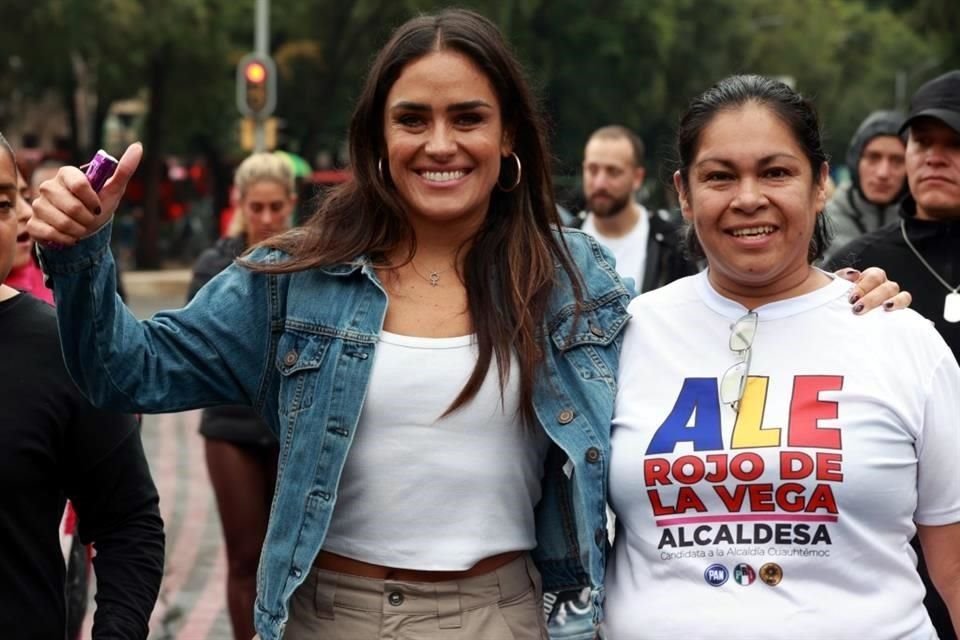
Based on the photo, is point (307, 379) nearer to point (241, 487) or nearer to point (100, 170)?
point (100, 170)

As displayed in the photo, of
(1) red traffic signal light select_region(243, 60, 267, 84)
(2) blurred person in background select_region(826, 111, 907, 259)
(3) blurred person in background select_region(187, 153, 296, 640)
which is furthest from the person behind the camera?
(1) red traffic signal light select_region(243, 60, 267, 84)

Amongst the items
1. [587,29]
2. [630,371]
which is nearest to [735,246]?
[630,371]

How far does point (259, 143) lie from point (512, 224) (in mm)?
18385

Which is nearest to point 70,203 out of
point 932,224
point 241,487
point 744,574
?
point 744,574

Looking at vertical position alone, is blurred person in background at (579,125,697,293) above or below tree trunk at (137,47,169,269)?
below

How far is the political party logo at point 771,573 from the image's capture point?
311 cm

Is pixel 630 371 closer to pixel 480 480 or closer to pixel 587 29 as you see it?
pixel 480 480

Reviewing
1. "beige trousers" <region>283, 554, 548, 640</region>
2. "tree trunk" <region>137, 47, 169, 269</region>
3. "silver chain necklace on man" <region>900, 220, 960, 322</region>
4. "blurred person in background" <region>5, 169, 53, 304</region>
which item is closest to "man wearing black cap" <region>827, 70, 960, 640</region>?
"silver chain necklace on man" <region>900, 220, 960, 322</region>

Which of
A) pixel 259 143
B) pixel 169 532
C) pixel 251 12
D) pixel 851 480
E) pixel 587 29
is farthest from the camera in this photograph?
pixel 587 29

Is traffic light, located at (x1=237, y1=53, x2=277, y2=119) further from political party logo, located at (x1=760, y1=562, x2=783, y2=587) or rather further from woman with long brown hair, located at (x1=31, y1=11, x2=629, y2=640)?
political party logo, located at (x1=760, y1=562, x2=783, y2=587)

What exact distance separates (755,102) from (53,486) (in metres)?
1.61

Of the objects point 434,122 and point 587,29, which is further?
point 587,29

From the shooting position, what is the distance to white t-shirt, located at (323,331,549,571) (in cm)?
326

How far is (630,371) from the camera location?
11.1 ft
